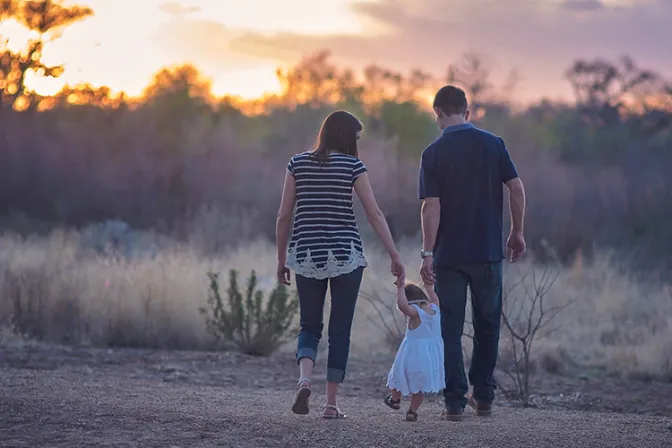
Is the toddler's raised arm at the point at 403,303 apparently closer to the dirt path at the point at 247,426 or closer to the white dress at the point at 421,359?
the white dress at the point at 421,359

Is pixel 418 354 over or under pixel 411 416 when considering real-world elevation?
over

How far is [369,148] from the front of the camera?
3162 centimetres

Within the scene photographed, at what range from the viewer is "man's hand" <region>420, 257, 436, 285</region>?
6.76m

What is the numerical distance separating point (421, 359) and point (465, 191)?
1092 millimetres

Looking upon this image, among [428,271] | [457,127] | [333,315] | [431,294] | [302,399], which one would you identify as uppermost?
[457,127]

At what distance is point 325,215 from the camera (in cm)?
641

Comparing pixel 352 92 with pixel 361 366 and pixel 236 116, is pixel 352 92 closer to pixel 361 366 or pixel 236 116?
pixel 236 116

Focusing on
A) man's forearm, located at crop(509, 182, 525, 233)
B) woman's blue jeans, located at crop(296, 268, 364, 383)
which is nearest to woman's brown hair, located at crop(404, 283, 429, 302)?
woman's blue jeans, located at crop(296, 268, 364, 383)

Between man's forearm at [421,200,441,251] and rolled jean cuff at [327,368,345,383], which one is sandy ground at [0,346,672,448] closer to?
rolled jean cuff at [327,368,345,383]

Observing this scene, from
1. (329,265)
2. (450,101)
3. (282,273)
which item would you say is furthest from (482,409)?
(450,101)

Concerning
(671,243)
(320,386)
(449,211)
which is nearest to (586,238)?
(671,243)

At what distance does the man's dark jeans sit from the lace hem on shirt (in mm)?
649

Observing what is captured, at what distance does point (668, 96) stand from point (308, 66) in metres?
16.4

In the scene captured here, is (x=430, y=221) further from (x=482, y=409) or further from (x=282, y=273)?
(x=482, y=409)
